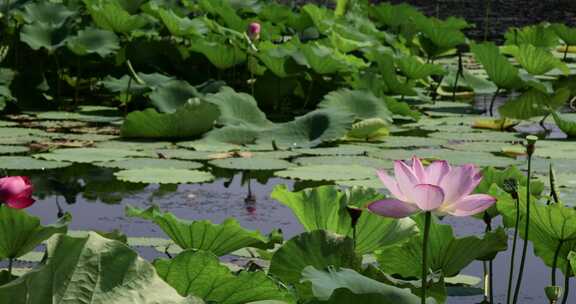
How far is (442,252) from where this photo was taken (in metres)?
1.77

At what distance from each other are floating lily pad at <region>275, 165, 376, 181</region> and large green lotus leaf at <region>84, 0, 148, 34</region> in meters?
1.57

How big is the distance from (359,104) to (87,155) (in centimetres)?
116

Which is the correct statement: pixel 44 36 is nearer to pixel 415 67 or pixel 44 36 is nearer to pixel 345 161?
pixel 415 67

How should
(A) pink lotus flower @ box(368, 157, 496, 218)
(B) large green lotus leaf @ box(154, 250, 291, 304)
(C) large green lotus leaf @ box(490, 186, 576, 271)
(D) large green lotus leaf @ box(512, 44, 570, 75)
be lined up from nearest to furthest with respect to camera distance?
1. (A) pink lotus flower @ box(368, 157, 496, 218)
2. (B) large green lotus leaf @ box(154, 250, 291, 304)
3. (C) large green lotus leaf @ box(490, 186, 576, 271)
4. (D) large green lotus leaf @ box(512, 44, 570, 75)

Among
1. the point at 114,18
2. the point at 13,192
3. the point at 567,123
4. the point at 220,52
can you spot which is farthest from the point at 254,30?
the point at 13,192

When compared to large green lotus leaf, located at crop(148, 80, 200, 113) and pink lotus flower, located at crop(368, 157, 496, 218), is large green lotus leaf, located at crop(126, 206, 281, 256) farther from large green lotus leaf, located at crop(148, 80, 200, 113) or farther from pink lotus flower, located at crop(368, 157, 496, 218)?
large green lotus leaf, located at crop(148, 80, 200, 113)

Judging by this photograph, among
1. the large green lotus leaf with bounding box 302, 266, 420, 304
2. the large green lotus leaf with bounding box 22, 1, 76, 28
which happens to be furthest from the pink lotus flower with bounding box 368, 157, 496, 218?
the large green lotus leaf with bounding box 22, 1, 76, 28

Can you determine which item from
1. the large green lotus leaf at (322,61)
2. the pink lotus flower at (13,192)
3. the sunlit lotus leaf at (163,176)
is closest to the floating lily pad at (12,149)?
the sunlit lotus leaf at (163,176)

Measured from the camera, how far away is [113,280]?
3.46ft

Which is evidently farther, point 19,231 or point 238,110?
point 238,110

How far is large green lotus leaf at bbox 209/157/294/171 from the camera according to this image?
3.28 m

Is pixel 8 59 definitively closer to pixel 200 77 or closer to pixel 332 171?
pixel 200 77

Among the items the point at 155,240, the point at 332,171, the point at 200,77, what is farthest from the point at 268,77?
the point at 155,240

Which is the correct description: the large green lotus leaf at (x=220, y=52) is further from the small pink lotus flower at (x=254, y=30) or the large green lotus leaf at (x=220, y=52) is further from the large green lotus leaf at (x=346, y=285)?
the large green lotus leaf at (x=346, y=285)
